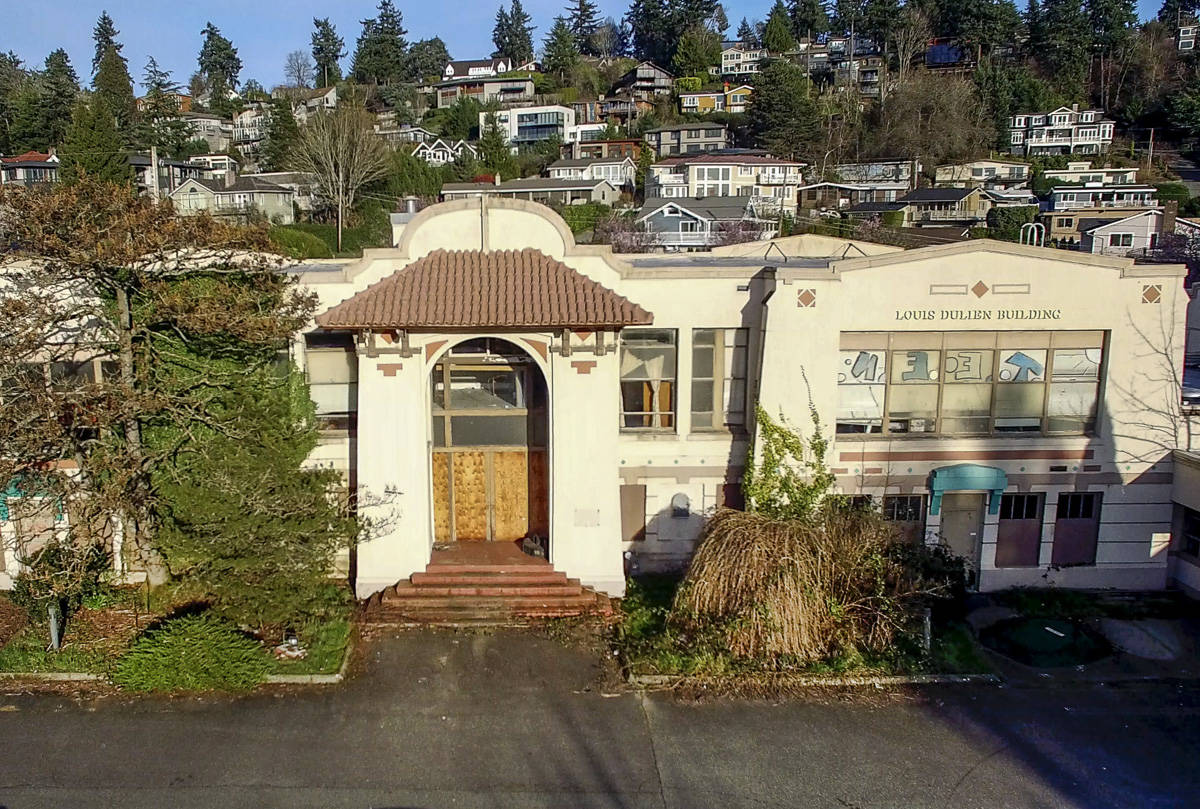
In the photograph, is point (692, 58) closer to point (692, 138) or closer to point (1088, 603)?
point (692, 138)

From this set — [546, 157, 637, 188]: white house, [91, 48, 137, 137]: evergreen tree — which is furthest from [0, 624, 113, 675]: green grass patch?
[91, 48, 137, 137]: evergreen tree

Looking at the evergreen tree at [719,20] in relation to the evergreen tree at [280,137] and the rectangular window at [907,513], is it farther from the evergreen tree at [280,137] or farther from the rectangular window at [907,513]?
the rectangular window at [907,513]

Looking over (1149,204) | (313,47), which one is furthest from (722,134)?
(313,47)

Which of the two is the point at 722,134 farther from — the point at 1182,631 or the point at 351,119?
the point at 1182,631

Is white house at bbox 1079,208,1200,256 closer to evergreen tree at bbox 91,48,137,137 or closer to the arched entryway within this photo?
the arched entryway

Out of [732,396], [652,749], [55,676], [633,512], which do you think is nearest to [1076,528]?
[732,396]

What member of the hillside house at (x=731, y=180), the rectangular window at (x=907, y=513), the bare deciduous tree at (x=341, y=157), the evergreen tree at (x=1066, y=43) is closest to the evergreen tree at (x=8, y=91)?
the bare deciduous tree at (x=341, y=157)
